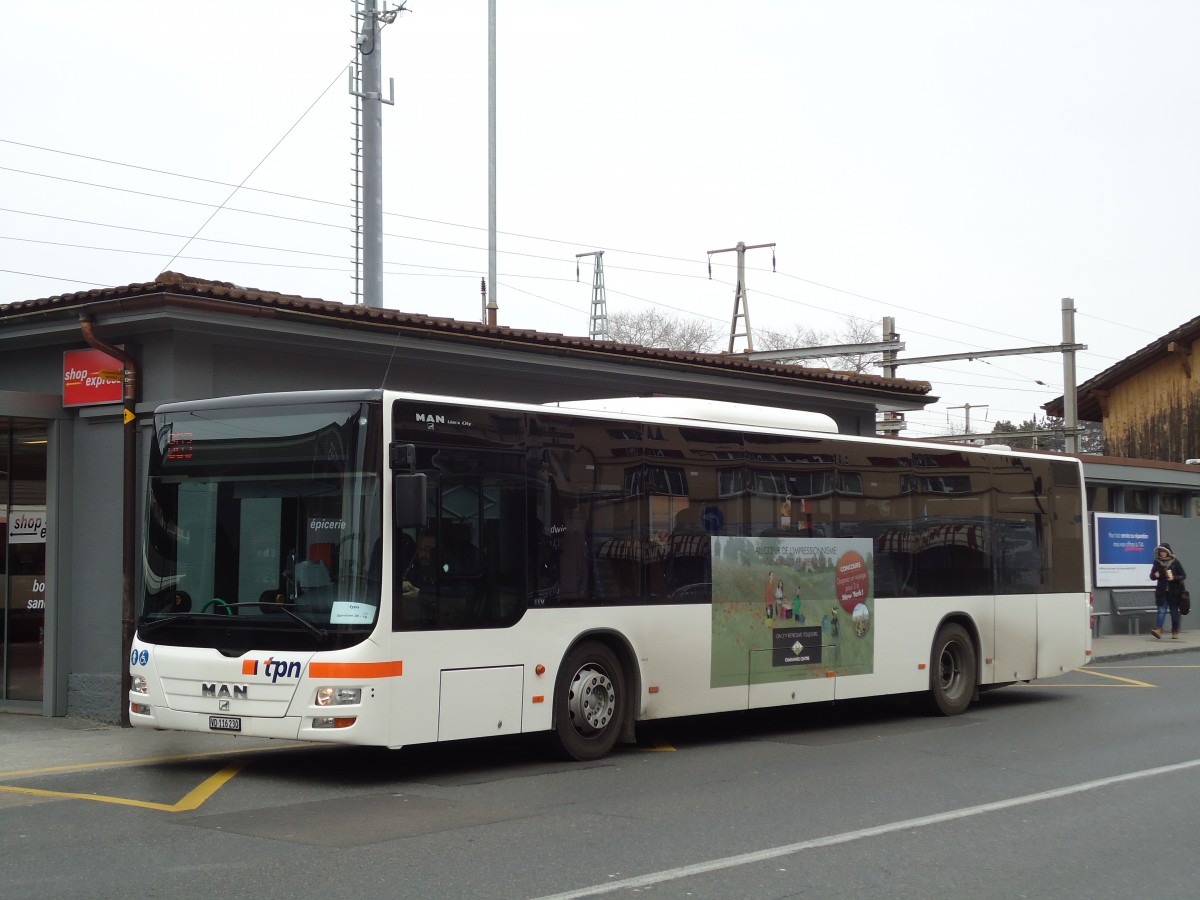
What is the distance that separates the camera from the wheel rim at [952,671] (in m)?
15.1

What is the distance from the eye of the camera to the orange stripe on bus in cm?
950

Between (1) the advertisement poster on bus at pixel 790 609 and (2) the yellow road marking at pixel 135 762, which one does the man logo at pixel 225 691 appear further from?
(1) the advertisement poster on bus at pixel 790 609

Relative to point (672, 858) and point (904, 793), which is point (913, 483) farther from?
point (672, 858)

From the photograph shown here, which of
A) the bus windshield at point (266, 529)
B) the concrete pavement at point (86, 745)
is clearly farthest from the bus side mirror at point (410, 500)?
the concrete pavement at point (86, 745)

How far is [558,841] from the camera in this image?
7918 mm

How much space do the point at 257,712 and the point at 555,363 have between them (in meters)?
7.88

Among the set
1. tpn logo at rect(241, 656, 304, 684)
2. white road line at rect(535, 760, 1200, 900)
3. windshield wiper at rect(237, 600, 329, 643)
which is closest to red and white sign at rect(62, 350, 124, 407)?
windshield wiper at rect(237, 600, 329, 643)

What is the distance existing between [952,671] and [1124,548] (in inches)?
576

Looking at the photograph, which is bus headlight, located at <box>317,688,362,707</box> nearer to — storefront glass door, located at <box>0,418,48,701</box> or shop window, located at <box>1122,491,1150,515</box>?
storefront glass door, located at <box>0,418,48,701</box>

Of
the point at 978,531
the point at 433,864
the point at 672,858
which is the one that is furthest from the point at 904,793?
the point at 978,531

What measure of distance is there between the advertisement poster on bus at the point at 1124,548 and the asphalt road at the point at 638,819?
14.7m

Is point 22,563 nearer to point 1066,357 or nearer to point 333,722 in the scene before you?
point 333,722

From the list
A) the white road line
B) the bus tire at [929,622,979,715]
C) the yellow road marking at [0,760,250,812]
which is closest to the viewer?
the white road line

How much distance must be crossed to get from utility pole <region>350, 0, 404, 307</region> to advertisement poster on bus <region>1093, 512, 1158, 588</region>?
1483 cm
